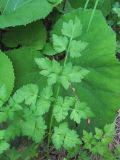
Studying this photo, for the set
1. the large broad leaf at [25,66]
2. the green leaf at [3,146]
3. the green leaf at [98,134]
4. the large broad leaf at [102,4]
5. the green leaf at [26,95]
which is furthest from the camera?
the large broad leaf at [102,4]

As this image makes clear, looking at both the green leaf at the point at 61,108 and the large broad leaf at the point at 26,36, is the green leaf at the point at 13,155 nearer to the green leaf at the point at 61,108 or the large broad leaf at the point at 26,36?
the green leaf at the point at 61,108

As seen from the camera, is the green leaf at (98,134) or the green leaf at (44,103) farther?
the green leaf at (98,134)

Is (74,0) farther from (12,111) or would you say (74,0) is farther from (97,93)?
(12,111)

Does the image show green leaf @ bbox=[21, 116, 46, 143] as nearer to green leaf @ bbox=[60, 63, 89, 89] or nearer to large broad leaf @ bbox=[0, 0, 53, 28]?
green leaf @ bbox=[60, 63, 89, 89]

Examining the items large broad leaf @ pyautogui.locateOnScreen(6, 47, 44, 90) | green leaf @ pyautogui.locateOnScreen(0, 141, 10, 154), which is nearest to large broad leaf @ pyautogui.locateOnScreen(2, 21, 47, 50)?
large broad leaf @ pyautogui.locateOnScreen(6, 47, 44, 90)

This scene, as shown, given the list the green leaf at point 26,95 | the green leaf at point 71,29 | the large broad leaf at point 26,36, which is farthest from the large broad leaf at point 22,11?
the green leaf at point 26,95

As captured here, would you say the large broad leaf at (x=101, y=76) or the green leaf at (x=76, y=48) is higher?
the green leaf at (x=76, y=48)

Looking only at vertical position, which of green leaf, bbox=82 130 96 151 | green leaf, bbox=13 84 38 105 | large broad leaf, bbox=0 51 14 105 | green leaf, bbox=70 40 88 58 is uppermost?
green leaf, bbox=70 40 88 58

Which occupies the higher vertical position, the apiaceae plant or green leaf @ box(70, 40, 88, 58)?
green leaf @ box(70, 40, 88, 58)
